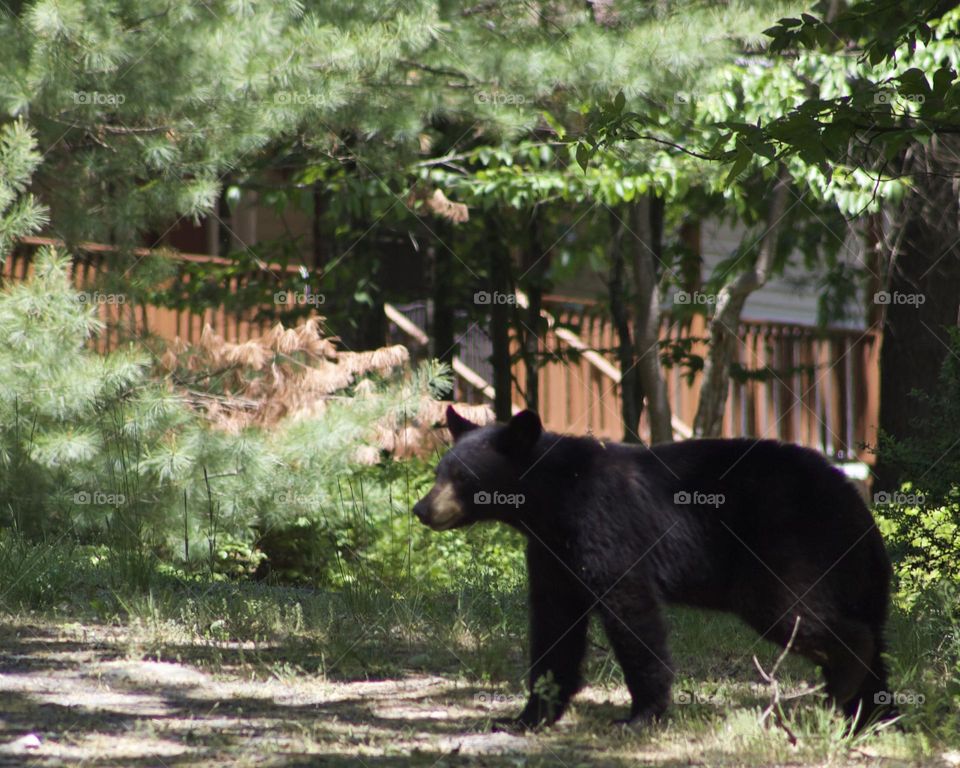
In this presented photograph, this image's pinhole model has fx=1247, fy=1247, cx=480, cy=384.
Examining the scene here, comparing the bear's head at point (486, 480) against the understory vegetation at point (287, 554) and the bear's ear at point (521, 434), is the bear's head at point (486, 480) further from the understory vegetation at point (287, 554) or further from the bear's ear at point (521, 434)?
the understory vegetation at point (287, 554)

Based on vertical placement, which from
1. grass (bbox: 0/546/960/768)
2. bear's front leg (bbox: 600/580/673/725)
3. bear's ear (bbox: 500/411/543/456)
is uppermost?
bear's ear (bbox: 500/411/543/456)

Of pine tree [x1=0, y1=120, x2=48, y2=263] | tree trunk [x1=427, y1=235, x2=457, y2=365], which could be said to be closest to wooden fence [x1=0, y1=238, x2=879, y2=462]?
tree trunk [x1=427, y1=235, x2=457, y2=365]

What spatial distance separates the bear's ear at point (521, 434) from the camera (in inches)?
182

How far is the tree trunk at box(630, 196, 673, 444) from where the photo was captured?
11023mm

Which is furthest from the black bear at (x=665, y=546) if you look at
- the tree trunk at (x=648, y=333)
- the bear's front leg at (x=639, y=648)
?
the tree trunk at (x=648, y=333)

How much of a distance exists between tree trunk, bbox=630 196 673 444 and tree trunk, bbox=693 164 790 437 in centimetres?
53

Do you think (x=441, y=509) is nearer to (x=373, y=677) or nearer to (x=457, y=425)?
(x=457, y=425)

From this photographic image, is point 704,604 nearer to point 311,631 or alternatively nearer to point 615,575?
point 615,575

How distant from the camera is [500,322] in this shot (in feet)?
40.7

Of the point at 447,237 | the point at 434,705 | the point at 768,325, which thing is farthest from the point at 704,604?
the point at 768,325

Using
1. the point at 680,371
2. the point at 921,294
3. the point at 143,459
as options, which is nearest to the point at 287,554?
the point at 143,459

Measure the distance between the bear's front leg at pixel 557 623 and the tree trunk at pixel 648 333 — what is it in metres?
6.45

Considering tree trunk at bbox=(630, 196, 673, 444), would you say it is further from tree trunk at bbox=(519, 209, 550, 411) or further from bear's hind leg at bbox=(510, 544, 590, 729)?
bear's hind leg at bbox=(510, 544, 590, 729)

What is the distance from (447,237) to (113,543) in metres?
6.91
